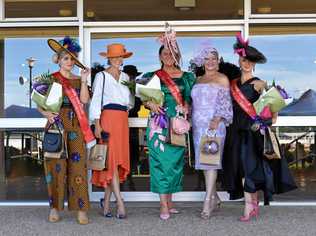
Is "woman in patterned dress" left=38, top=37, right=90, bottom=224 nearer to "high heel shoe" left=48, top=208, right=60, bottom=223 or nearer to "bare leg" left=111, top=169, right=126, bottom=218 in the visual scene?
"high heel shoe" left=48, top=208, right=60, bottom=223

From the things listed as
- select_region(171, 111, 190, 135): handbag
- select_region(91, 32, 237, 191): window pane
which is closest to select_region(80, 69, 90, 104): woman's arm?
select_region(171, 111, 190, 135): handbag

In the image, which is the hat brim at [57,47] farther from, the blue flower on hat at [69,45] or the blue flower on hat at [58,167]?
the blue flower on hat at [58,167]

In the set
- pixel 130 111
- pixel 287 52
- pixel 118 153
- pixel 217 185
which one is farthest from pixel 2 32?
pixel 287 52

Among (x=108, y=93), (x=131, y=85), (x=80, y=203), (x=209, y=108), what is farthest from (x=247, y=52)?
(x=80, y=203)

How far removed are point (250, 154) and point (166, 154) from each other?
81 cm

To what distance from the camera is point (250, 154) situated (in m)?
5.52

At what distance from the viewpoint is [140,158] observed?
6.84 m

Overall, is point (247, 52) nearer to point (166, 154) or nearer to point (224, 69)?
point (224, 69)

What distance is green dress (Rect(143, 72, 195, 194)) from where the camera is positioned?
5.66 m

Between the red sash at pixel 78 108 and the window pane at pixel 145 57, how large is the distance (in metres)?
1.25

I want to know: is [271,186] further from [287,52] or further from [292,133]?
[287,52]

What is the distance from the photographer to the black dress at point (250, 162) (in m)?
5.50

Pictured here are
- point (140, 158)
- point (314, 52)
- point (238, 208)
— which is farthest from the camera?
point (314, 52)

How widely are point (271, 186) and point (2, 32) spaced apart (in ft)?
12.0
